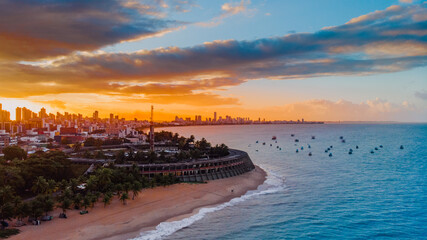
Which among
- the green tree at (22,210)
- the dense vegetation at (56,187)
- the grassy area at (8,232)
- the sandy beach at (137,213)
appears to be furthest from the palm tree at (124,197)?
the grassy area at (8,232)

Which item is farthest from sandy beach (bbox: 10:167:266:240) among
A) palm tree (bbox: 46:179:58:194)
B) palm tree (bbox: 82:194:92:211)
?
palm tree (bbox: 46:179:58:194)

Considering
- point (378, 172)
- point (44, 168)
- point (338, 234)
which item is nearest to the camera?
point (338, 234)

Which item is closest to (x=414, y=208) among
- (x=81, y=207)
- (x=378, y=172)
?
(x=378, y=172)

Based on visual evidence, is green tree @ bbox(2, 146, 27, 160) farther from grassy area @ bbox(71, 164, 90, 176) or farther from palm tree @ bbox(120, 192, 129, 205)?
palm tree @ bbox(120, 192, 129, 205)

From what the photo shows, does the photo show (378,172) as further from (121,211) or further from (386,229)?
(121,211)

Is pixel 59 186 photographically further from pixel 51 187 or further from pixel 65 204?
pixel 65 204

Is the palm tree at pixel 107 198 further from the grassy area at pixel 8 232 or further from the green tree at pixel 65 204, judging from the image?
the grassy area at pixel 8 232
